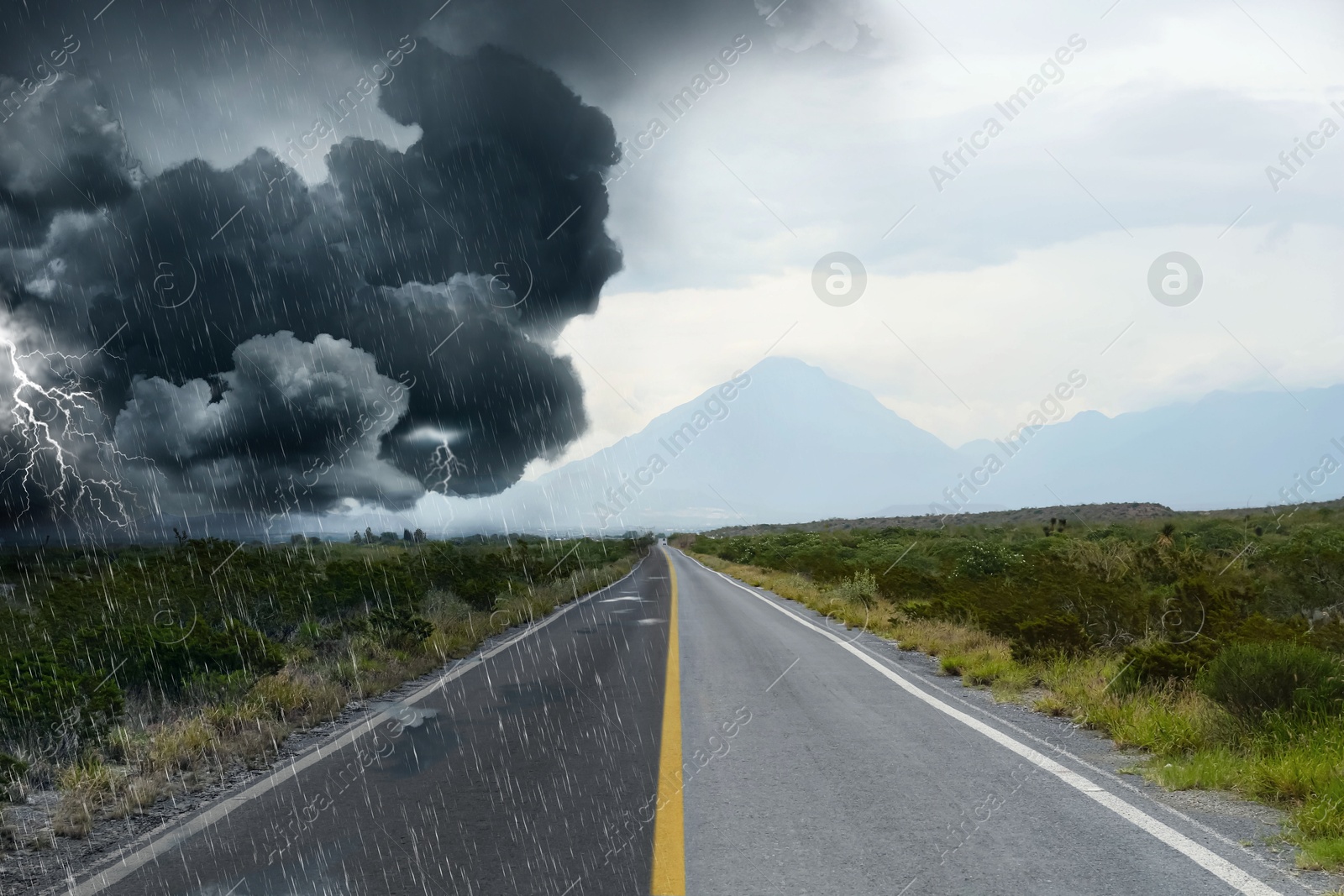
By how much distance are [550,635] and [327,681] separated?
6508mm

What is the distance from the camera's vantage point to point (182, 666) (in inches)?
328

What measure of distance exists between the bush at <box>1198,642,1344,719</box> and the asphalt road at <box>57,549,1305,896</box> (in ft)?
4.23

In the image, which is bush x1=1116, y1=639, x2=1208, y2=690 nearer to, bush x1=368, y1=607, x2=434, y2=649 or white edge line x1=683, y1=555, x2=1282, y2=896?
white edge line x1=683, y1=555, x2=1282, y2=896

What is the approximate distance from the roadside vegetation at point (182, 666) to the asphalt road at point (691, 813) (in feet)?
2.74

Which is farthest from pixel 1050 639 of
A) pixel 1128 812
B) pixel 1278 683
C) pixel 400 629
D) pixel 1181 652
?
pixel 400 629

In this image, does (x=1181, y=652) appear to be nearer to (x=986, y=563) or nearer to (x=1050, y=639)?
(x=1050, y=639)

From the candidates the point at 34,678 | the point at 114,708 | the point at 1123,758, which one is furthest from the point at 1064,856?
the point at 34,678

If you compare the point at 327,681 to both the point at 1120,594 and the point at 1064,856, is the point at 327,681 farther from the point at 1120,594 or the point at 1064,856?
the point at 1120,594

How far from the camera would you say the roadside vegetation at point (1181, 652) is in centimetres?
526

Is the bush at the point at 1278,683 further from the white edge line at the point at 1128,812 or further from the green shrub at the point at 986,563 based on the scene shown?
the green shrub at the point at 986,563

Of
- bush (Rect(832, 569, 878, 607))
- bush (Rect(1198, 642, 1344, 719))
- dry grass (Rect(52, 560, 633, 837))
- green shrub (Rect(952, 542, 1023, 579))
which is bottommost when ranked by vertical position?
green shrub (Rect(952, 542, 1023, 579))

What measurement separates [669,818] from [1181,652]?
5.79 m

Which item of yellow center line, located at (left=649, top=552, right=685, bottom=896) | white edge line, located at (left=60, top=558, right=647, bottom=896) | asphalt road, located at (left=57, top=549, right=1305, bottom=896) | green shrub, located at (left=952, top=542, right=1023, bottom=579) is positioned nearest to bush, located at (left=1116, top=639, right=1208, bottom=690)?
asphalt road, located at (left=57, top=549, right=1305, bottom=896)

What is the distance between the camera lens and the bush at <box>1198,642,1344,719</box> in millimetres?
6105
